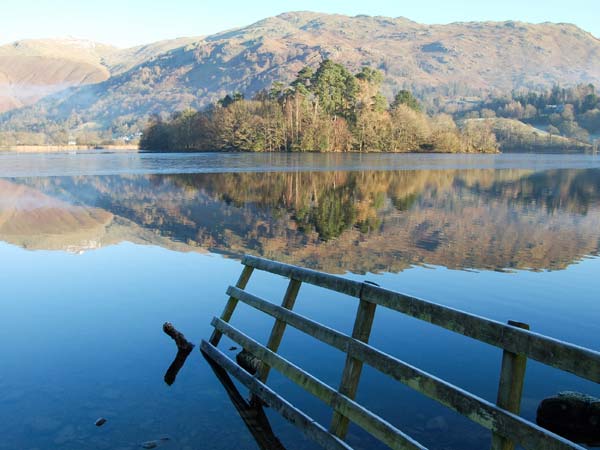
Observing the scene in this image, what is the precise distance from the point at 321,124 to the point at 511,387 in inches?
5273

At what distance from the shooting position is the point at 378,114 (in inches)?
5689

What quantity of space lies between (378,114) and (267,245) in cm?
12868

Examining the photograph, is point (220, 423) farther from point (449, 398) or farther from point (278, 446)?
point (449, 398)

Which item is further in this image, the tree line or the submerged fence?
the tree line

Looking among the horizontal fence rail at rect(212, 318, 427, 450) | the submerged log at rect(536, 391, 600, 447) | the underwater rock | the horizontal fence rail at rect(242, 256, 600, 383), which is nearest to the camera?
the horizontal fence rail at rect(242, 256, 600, 383)

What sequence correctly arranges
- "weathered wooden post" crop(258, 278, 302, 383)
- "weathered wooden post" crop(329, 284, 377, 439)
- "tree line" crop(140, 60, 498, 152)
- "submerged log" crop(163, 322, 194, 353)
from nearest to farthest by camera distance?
1. "weathered wooden post" crop(329, 284, 377, 439)
2. "weathered wooden post" crop(258, 278, 302, 383)
3. "submerged log" crop(163, 322, 194, 353)
4. "tree line" crop(140, 60, 498, 152)

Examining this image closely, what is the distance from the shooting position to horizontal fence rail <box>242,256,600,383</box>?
14.6 ft

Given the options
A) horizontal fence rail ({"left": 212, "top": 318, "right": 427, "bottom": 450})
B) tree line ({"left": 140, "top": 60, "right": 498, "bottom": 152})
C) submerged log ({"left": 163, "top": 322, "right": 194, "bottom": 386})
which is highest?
tree line ({"left": 140, "top": 60, "right": 498, "bottom": 152})

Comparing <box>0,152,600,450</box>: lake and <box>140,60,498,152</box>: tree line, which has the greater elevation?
<box>140,60,498,152</box>: tree line

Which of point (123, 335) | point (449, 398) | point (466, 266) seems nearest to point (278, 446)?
point (449, 398)

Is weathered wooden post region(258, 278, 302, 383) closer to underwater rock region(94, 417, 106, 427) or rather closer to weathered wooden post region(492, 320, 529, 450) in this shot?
underwater rock region(94, 417, 106, 427)

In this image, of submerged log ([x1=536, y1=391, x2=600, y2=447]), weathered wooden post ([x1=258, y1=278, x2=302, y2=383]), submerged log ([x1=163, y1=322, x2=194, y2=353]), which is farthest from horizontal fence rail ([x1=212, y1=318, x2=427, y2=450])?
submerged log ([x1=536, y1=391, x2=600, y2=447])

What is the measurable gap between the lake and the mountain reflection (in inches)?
5.9

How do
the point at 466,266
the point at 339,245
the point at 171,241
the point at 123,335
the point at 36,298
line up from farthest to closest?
the point at 171,241
the point at 339,245
the point at 466,266
the point at 36,298
the point at 123,335
